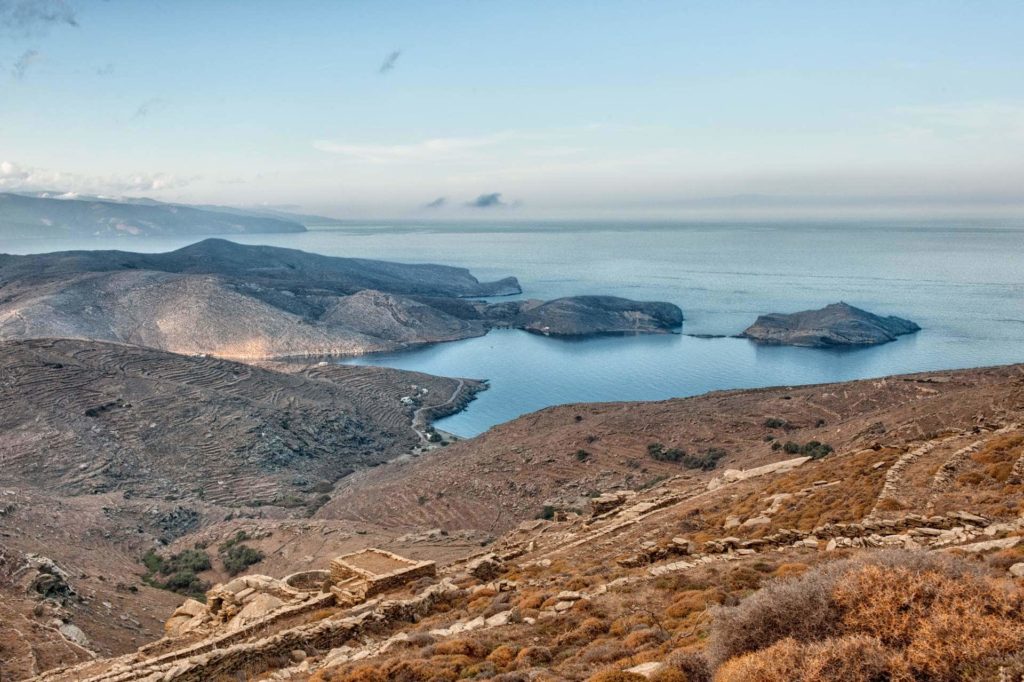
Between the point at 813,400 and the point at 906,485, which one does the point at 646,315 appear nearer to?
the point at 813,400

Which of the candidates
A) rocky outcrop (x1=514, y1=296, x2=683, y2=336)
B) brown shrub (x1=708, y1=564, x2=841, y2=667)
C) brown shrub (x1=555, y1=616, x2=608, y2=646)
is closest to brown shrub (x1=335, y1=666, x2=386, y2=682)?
brown shrub (x1=555, y1=616, x2=608, y2=646)

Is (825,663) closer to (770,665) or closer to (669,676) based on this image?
(770,665)

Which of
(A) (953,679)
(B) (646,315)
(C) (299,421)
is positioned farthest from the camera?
(B) (646,315)

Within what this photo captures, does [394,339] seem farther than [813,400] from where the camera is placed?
Yes

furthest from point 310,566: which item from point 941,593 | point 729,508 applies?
point 941,593

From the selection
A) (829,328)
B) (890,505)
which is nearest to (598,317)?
(829,328)

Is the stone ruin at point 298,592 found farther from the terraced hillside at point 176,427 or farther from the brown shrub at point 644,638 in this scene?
the terraced hillside at point 176,427

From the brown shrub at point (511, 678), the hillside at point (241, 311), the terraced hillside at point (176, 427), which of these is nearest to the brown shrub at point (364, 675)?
Result: the brown shrub at point (511, 678)
